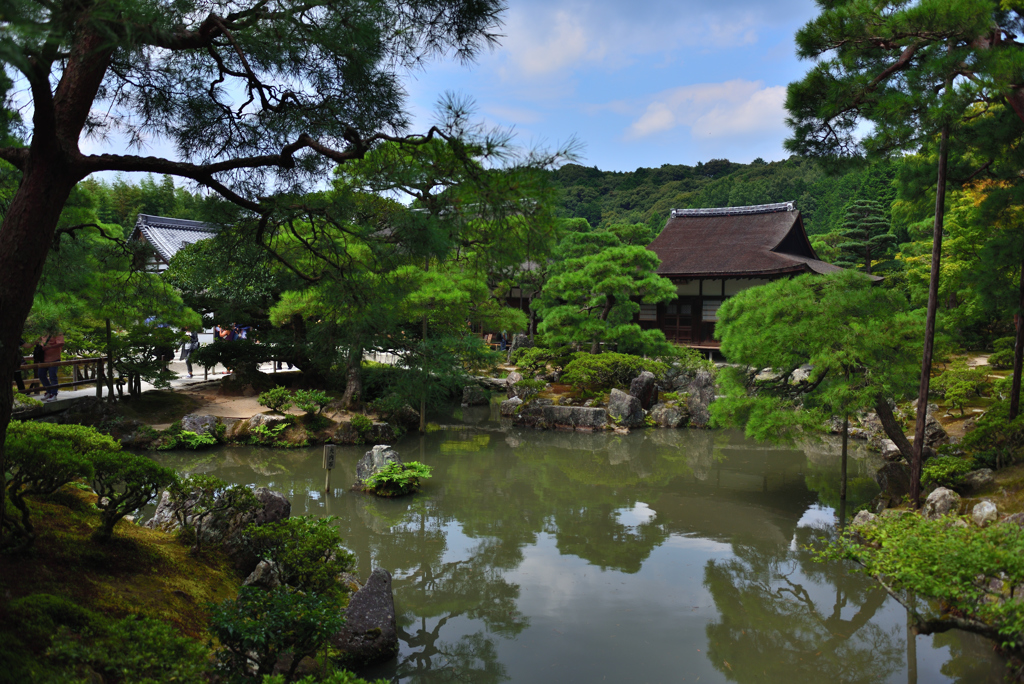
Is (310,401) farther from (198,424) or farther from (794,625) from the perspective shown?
(794,625)

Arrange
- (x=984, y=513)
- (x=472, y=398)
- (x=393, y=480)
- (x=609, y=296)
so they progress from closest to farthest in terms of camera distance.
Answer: (x=984, y=513)
(x=393, y=480)
(x=609, y=296)
(x=472, y=398)

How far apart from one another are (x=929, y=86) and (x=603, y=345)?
10.6m

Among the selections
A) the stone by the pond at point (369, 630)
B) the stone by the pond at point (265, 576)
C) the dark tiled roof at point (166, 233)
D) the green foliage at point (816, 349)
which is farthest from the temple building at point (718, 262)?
the stone by the pond at point (265, 576)

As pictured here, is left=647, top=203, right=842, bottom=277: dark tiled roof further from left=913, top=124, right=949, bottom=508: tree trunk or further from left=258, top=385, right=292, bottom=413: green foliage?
left=258, top=385, right=292, bottom=413: green foliage

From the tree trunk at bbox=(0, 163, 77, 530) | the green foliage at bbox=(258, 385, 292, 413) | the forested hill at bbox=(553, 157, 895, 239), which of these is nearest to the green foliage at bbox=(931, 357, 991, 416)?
the green foliage at bbox=(258, 385, 292, 413)

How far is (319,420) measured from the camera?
450 inches

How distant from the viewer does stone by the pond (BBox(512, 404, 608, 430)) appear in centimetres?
1287

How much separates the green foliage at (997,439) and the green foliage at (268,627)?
6926 millimetres

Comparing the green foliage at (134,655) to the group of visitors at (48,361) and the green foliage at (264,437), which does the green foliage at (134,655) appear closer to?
the green foliage at (264,437)

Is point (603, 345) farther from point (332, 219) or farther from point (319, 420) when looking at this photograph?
point (332, 219)

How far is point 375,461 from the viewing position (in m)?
8.68

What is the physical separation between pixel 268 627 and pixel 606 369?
10.9 metres

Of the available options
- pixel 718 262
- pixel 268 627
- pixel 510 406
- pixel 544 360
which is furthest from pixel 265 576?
pixel 718 262

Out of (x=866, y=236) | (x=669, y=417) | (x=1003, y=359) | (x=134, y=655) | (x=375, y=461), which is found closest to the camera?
(x=134, y=655)
